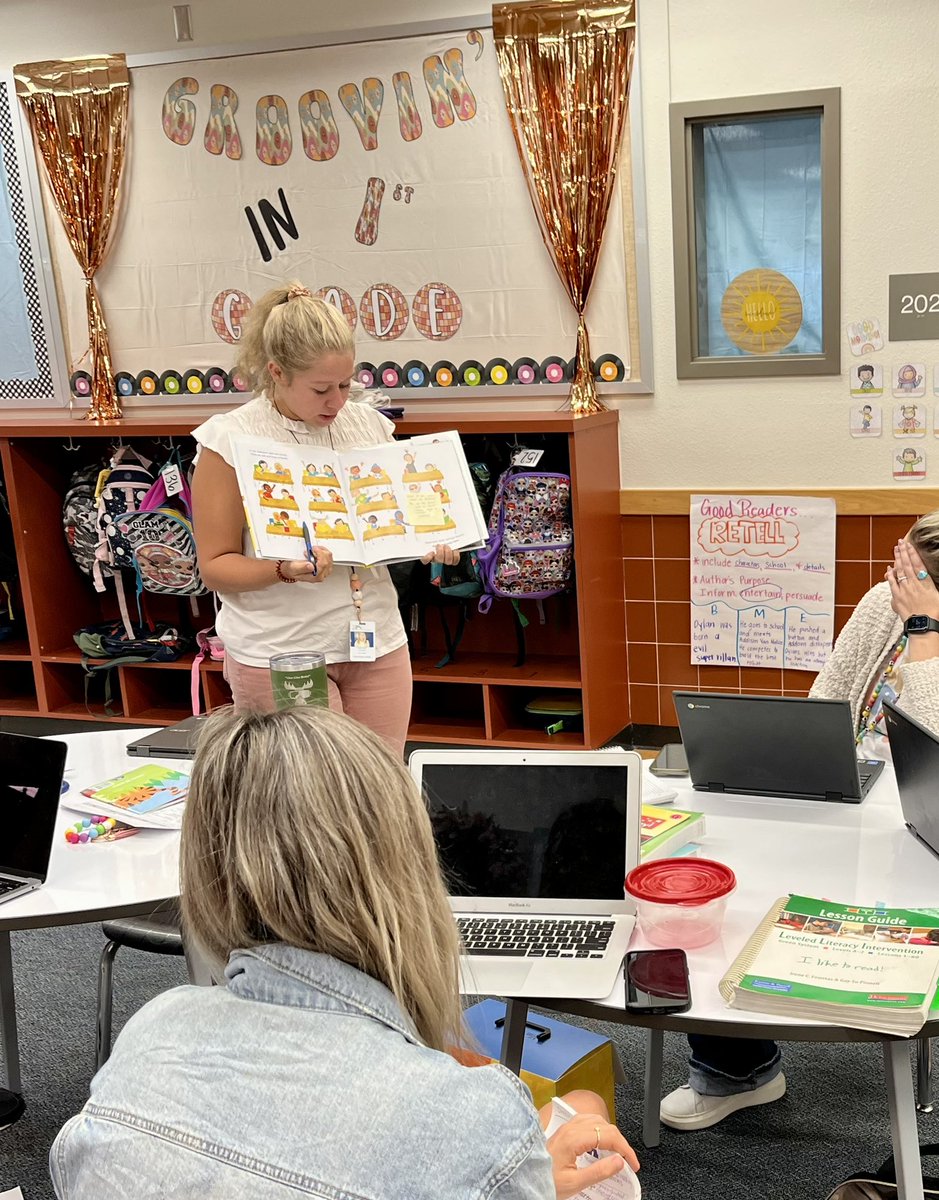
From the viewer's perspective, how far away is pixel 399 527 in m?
3.15

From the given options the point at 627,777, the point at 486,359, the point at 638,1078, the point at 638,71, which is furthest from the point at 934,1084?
the point at 638,71

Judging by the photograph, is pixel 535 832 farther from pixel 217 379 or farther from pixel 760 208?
pixel 217 379

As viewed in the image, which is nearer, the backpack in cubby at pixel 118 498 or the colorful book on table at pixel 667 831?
the colorful book on table at pixel 667 831

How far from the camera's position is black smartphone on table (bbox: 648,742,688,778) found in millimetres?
2549

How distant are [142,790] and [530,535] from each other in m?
2.14

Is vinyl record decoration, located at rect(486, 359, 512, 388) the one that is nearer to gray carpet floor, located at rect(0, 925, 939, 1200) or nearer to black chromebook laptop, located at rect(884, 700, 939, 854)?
gray carpet floor, located at rect(0, 925, 939, 1200)

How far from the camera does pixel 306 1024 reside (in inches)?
44.8

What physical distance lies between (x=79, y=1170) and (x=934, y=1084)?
2.13 meters

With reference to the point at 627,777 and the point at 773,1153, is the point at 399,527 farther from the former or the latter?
the point at 773,1153

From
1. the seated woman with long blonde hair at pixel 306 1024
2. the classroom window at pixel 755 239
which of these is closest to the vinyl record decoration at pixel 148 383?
the classroom window at pixel 755 239

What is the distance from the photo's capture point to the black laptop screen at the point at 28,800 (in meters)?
2.26

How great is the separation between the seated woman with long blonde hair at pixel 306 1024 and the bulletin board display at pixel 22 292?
181 inches

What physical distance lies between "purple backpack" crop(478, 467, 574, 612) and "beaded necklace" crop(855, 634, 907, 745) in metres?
1.77

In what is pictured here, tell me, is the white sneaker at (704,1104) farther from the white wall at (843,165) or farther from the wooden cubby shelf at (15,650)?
the wooden cubby shelf at (15,650)
